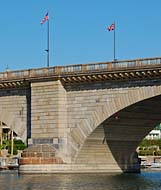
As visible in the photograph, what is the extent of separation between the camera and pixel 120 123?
64.6m

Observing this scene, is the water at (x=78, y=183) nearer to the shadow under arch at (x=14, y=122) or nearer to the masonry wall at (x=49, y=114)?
the masonry wall at (x=49, y=114)

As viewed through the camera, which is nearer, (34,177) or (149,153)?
(34,177)

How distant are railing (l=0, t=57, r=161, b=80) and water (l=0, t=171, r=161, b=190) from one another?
912cm

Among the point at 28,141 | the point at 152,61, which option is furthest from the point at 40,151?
the point at 152,61

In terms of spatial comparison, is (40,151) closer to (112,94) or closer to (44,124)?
(44,124)

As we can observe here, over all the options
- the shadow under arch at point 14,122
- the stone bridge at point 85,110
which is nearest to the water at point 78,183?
the stone bridge at point 85,110

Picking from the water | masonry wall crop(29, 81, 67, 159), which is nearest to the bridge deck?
masonry wall crop(29, 81, 67, 159)

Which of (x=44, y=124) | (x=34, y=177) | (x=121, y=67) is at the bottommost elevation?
(x=34, y=177)

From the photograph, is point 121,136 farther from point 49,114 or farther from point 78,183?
point 78,183

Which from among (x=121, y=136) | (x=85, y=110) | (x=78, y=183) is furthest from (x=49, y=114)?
(x=78, y=183)

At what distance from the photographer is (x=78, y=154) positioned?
63.8 meters

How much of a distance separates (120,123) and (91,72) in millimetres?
5880

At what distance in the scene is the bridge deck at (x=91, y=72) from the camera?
193 ft

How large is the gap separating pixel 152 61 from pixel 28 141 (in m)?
14.4
